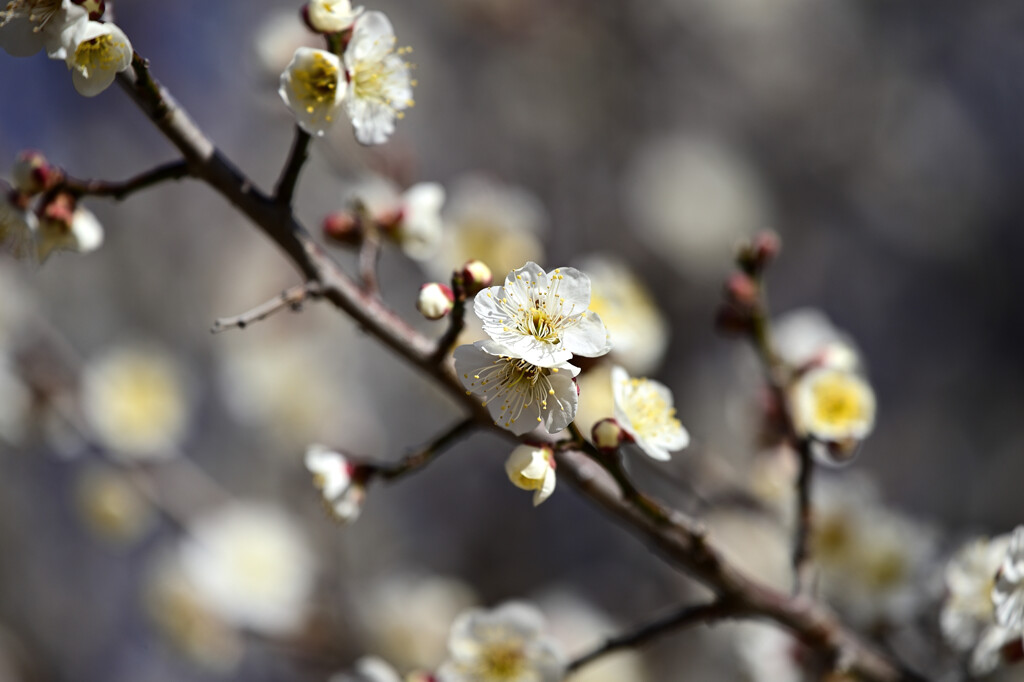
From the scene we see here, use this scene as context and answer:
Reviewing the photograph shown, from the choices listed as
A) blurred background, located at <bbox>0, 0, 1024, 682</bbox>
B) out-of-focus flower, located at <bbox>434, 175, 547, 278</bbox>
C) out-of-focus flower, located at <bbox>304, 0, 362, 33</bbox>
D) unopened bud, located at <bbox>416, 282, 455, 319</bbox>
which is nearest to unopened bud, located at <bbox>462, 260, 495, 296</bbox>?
unopened bud, located at <bbox>416, 282, 455, 319</bbox>

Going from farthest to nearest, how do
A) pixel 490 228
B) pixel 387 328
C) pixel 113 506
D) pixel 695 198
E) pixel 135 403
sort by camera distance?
pixel 695 198
pixel 135 403
pixel 113 506
pixel 490 228
pixel 387 328

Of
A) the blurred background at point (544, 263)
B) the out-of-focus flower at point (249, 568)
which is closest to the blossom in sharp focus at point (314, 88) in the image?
the blurred background at point (544, 263)

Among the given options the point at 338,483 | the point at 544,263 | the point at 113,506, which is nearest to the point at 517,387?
the point at 338,483

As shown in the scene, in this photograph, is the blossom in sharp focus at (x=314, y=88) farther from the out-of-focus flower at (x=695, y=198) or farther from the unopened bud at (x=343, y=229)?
the out-of-focus flower at (x=695, y=198)

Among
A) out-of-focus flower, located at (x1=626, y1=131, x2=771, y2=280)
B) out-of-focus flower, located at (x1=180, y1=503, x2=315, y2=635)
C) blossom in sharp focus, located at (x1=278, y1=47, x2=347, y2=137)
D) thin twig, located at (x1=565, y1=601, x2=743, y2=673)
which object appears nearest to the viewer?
blossom in sharp focus, located at (x1=278, y1=47, x2=347, y2=137)

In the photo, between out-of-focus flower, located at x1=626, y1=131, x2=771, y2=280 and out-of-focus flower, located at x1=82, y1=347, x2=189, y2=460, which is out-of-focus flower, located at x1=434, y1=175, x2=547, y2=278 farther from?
out-of-focus flower, located at x1=626, y1=131, x2=771, y2=280

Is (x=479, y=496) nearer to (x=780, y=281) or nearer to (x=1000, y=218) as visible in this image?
(x=780, y=281)

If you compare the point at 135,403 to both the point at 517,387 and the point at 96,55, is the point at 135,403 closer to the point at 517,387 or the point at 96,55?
the point at 96,55

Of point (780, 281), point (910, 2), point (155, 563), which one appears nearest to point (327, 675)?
point (155, 563)
